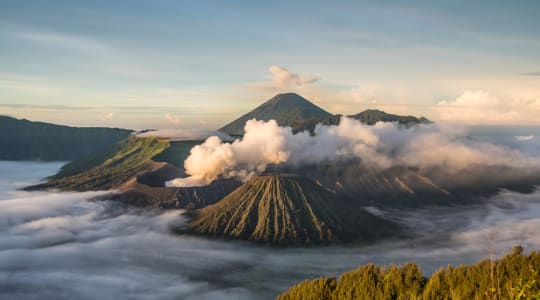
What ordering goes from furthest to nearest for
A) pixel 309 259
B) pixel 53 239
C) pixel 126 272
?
pixel 53 239
pixel 309 259
pixel 126 272

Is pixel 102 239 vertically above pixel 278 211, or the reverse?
pixel 278 211

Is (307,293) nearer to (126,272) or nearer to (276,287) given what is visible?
(276,287)

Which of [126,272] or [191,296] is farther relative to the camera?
[126,272]

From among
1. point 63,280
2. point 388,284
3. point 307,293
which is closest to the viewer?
point 388,284

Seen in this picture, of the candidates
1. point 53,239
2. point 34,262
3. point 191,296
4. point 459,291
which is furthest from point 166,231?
point 459,291

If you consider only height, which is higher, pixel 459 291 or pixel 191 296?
pixel 459 291

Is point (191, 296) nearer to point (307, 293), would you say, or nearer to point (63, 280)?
point (63, 280)

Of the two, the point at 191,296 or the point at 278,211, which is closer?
the point at 191,296

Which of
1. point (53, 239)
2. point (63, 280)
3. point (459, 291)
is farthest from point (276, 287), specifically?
point (53, 239)

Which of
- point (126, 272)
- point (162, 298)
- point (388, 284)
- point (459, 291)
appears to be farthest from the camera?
point (126, 272)
